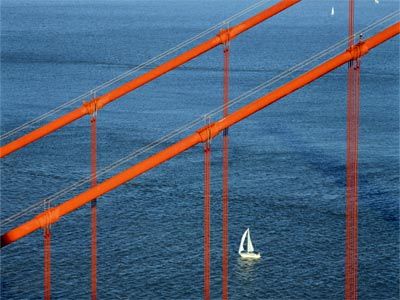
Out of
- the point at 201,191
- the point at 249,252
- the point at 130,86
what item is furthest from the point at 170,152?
the point at 201,191

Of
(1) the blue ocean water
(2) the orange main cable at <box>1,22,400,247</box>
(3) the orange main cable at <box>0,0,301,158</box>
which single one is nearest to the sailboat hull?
(1) the blue ocean water

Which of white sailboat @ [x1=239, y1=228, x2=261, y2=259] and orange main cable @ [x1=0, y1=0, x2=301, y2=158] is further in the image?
white sailboat @ [x1=239, y1=228, x2=261, y2=259]

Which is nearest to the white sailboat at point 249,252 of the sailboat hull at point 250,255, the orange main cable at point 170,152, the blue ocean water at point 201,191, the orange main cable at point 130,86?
the sailboat hull at point 250,255

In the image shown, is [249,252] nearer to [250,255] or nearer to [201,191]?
[250,255]

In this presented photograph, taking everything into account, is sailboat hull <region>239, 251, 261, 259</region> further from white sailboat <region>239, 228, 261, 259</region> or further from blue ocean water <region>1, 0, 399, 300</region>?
blue ocean water <region>1, 0, 399, 300</region>

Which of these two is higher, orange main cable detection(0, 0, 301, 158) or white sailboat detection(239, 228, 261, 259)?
orange main cable detection(0, 0, 301, 158)

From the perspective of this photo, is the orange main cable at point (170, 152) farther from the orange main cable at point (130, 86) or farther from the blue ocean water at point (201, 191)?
the blue ocean water at point (201, 191)
